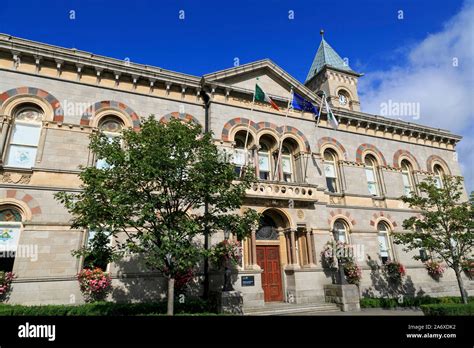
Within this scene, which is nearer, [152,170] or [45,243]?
[152,170]

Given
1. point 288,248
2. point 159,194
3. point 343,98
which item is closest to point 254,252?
point 288,248

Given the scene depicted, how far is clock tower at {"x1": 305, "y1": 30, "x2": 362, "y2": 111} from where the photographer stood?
3027 centimetres

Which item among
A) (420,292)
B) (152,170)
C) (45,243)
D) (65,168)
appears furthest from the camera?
(420,292)

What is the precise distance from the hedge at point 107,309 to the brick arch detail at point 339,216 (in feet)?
30.9

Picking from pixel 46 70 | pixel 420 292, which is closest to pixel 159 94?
pixel 46 70

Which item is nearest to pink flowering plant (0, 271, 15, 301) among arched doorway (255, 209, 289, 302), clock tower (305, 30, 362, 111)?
arched doorway (255, 209, 289, 302)

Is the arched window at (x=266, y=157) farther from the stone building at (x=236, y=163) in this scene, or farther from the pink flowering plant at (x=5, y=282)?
the pink flowering plant at (x=5, y=282)

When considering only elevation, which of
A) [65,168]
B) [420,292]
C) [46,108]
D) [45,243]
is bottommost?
[420,292]

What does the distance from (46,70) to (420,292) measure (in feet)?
81.5

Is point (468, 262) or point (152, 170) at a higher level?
point (152, 170)

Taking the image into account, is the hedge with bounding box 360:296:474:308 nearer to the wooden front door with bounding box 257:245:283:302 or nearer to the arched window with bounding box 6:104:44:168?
the wooden front door with bounding box 257:245:283:302

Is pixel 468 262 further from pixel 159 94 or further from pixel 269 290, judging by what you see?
pixel 159 94

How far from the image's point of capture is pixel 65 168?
43.9 ft
